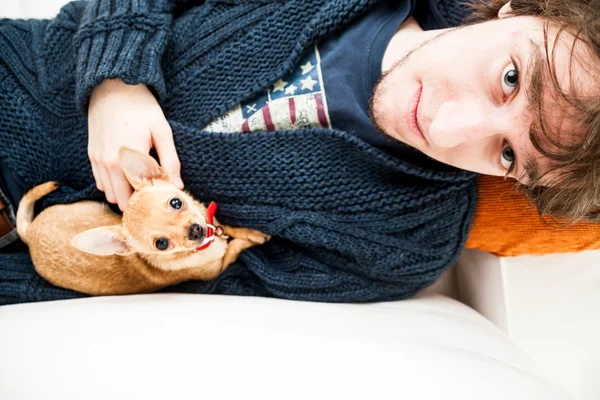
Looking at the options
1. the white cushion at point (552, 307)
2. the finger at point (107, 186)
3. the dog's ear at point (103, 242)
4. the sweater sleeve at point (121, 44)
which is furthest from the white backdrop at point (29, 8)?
the white cushion at point (552, 307)

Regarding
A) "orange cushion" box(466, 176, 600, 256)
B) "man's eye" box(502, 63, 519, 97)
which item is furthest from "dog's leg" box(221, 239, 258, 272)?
"man's eye" box(502, 63, 519, 97)

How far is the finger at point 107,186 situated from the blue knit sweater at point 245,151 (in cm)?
8

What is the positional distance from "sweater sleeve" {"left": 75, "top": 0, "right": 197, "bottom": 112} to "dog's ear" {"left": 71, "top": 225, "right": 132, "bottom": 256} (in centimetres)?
33

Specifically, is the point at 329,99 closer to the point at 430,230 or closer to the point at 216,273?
the point at 430,230

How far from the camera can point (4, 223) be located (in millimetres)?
1375

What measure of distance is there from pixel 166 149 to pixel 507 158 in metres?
0.83

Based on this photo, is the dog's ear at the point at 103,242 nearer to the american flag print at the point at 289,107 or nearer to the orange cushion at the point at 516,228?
the american flag print at the point at 289,107

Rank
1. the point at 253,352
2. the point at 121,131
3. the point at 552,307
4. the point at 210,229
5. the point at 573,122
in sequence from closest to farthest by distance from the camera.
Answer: the point at 573,122
the point at 253,352
the point at 121,131
the point at 210,229
the point at 552,307

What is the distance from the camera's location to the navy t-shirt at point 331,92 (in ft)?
3.94

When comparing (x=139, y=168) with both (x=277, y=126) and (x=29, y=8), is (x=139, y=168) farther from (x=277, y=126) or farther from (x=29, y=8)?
(x=29, y=8)

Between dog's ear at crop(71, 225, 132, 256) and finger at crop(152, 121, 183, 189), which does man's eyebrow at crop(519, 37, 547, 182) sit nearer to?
finger at crop(152, 121, 183, 189)

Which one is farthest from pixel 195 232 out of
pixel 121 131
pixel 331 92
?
pixel 331 92

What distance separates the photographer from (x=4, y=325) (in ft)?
3.43

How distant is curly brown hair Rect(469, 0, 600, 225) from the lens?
2.82 feet
